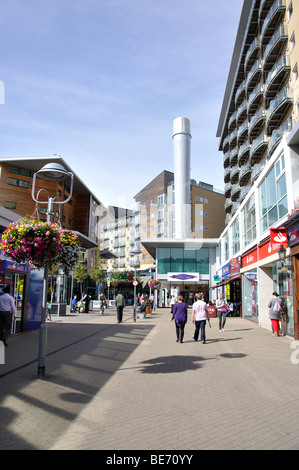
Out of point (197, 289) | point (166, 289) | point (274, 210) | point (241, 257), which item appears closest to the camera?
point (274, 210)

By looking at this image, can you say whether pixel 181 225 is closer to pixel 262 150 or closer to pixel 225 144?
pixel 225 144

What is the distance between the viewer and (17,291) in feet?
45.2

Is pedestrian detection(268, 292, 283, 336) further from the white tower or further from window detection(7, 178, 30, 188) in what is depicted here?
the white tower

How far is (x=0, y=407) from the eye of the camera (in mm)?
4996

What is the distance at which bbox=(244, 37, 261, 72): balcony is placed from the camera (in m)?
35.1

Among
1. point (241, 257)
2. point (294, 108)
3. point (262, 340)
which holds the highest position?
point (294, 108)

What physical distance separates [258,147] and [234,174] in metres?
11.0

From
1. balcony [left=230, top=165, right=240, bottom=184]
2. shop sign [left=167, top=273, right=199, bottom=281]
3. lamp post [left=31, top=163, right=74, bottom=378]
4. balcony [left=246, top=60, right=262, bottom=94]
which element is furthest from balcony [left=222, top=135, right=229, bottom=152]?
lamp post [left=31, top=163, right=74, bottom=378]

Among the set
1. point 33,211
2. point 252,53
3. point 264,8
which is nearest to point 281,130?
point 264,8

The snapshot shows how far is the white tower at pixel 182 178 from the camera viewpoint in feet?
191

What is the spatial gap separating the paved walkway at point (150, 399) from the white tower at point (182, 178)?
48307 mm

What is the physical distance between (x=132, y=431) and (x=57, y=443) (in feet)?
2.80
